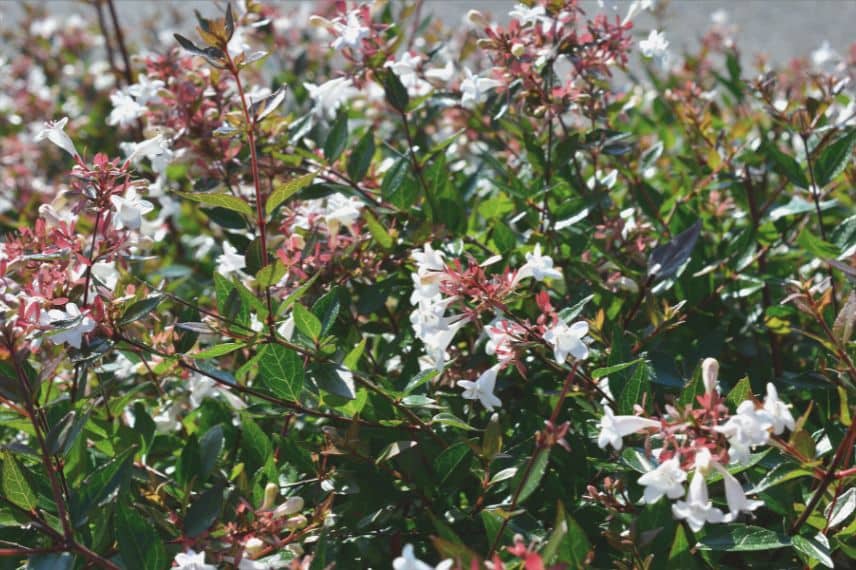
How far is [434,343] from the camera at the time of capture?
4.91 feet

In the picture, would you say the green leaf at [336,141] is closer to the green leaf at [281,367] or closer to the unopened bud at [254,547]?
the green leaf at [281,367]

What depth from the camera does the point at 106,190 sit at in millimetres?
1463

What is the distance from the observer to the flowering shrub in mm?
1313

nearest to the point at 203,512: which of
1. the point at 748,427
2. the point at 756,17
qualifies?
the point at 748,427

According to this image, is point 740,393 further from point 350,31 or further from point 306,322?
point 350,31

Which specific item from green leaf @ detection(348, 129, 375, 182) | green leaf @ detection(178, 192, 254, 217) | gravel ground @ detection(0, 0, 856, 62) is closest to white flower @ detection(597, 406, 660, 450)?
green leaf @ detection(178, 192, 254, 217)

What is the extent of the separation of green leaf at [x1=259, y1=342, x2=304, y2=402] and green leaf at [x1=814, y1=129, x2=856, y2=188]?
4.04 ft

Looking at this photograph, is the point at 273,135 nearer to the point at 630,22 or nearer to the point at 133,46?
the point at 630,22

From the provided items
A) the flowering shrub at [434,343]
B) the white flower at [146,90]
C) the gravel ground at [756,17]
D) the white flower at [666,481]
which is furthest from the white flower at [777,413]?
the gravel ground at [756,17]

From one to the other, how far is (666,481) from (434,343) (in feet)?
1.57

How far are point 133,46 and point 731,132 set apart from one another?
3147 mm

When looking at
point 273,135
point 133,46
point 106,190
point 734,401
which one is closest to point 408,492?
point 734,401

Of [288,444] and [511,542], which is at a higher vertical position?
[288,444]

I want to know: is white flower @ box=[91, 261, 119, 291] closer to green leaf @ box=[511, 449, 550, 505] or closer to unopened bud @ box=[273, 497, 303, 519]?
unopened bud @ box=[273, 497, 303, 519]
